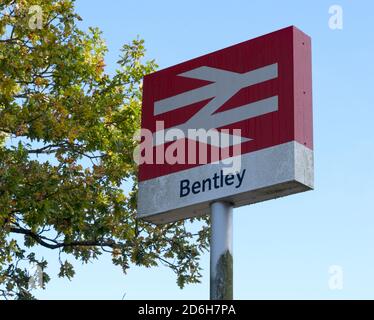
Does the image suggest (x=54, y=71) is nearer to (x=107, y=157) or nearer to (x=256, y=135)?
(x=107, y=157)

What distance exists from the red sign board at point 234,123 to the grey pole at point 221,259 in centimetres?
29

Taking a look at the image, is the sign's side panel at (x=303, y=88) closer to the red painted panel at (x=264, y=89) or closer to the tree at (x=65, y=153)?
the red painted panel at (x=264, y=89)

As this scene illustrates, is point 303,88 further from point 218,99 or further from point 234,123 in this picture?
point 218,99

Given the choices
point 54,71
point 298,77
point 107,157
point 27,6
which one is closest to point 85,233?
point 107,157

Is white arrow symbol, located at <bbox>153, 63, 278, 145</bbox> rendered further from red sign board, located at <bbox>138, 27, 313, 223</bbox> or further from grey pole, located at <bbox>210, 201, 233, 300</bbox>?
grey pole, located at <bbox>210, 201, 233, 300</bbox>

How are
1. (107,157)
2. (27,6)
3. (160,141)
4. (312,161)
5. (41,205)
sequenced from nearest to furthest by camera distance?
(312,161) < (160,141) < (41,205) < (27,6) < (107,157)

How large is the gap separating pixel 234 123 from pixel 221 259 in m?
1.49

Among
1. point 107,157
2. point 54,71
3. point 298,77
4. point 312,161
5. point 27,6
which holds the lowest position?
point 312,161

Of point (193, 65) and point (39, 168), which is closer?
point (193, 65)

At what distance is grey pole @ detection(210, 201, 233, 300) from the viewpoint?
30.1 feet

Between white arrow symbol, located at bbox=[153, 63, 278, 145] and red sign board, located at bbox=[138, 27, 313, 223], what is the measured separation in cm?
1

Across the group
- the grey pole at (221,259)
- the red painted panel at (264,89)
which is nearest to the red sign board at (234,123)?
the red painted panel at (264,89)

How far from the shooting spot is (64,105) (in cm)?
1783

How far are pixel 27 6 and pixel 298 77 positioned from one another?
9582 millimetres
